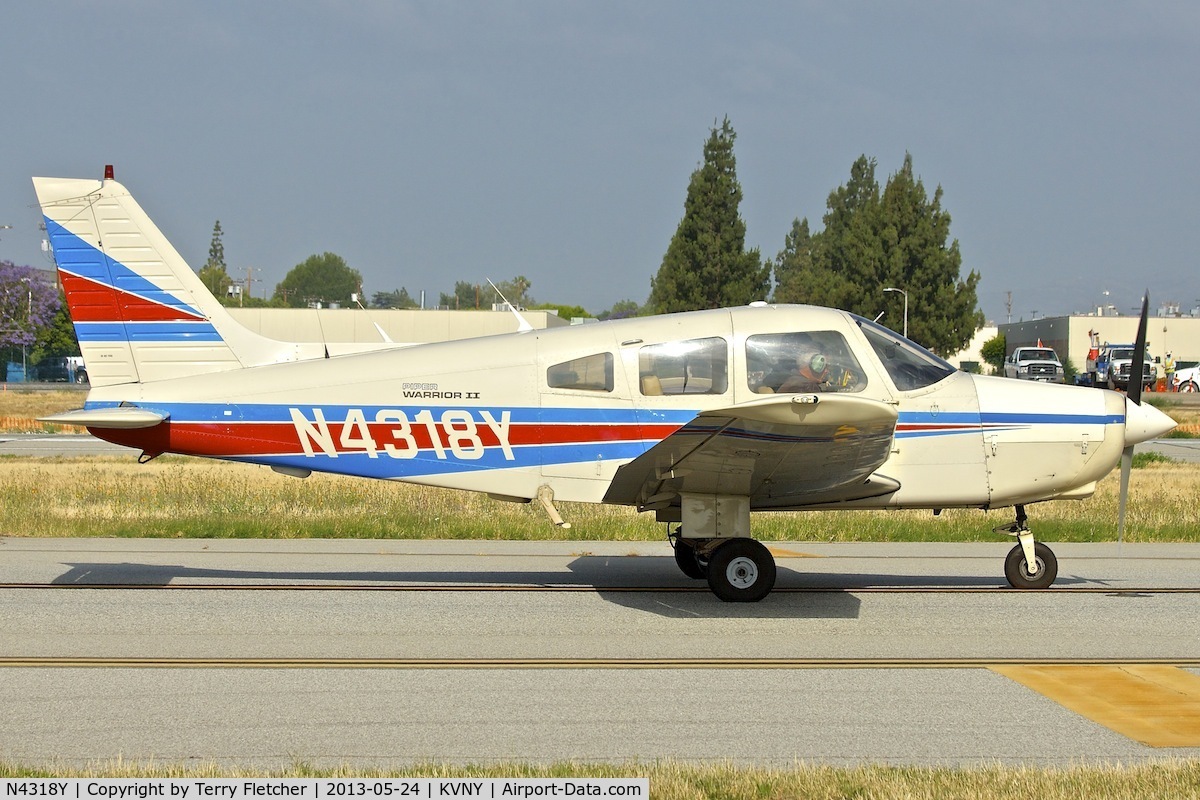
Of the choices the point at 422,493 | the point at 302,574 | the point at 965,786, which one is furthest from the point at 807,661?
the point at 422,493

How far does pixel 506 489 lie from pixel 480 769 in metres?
4.34

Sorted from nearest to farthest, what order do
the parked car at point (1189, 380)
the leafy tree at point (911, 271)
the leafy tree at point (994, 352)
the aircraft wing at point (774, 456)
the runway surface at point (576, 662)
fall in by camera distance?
the runway surface at point (576, 662) < the aircraft wing at point (774, 456) < the leafy tree at point (911, 271) < the parked car at point (1189, 380) < the leafy tree at point (994, 352)

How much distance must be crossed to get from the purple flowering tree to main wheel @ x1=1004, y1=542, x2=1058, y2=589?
229 ft

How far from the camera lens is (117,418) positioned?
29.2ft

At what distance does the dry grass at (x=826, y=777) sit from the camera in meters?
4.75

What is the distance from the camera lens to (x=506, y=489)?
9258mm

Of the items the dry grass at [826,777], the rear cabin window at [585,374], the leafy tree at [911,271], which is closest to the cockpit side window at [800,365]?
the rear cabin window at [585,374]

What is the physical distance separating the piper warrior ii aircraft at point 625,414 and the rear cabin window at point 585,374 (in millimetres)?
16

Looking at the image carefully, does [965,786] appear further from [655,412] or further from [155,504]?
[155,504]

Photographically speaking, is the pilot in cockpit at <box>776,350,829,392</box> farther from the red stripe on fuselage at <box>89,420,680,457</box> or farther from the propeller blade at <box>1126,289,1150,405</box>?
the propeller blade at <box>1126,289,1150,405</box>

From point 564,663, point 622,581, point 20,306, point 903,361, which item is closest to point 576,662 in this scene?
point 564,663

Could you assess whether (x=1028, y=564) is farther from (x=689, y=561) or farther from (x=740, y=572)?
(x=689, y=561)

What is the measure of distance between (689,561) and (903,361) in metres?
2.63

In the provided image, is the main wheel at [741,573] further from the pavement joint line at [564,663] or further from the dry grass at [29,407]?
the dry grass at [29,407]
